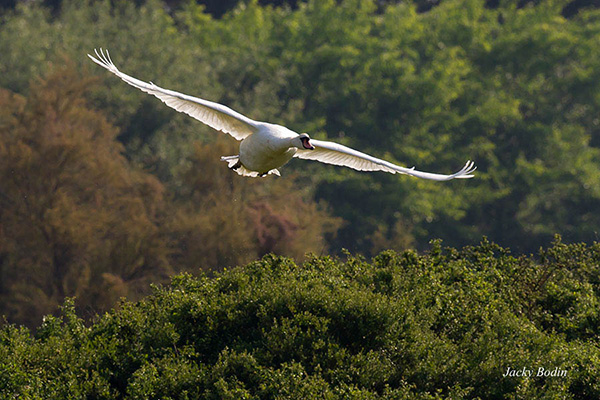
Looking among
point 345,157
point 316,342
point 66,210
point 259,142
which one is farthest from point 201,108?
point 66,210

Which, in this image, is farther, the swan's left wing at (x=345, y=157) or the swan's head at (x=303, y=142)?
the swan's left wing at (x=345, y=157)

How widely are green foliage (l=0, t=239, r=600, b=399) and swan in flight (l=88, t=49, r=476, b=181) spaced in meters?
1.45

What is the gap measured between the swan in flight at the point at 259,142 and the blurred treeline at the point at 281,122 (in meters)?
13.9

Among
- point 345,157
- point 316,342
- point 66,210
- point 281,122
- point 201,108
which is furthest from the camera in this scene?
point 281,122

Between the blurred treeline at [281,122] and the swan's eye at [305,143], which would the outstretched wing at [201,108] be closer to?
the swan's eye at [305,143]

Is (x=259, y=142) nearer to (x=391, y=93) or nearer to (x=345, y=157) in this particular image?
(x=345, y=157)

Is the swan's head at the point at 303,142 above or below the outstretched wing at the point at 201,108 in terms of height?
below

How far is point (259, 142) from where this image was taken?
1291 centimetres

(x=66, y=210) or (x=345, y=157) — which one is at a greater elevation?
(x=345, y=157)

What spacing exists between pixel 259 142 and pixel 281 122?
87.6 ft

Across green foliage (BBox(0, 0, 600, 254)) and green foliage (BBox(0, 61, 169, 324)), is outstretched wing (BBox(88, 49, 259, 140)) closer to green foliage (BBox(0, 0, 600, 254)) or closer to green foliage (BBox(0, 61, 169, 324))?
green foliage (BBox(0, 61, 169, 324))

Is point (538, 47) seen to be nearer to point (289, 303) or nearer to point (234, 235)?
point (234, 235)

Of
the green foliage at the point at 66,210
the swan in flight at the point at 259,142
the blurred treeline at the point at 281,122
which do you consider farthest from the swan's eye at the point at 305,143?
the green foliage at the point at 66,210

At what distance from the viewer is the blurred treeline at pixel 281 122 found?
1215 inches
